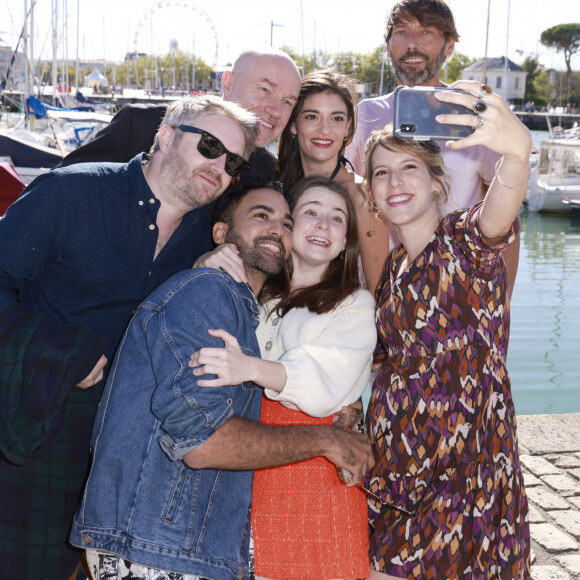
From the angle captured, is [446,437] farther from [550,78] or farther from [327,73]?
[550,78]

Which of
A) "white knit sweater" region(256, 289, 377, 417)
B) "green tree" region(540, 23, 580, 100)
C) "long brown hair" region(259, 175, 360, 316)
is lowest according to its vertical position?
"white knit sweater" region(256, 289, 377, 417)

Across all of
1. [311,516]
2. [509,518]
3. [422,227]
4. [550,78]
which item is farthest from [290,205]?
[550,78]

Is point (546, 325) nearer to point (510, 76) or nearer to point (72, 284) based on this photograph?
point (72, 284)

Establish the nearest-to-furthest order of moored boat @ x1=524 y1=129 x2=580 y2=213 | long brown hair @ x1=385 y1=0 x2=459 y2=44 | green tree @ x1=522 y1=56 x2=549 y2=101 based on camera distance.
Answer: long brown hair @ x1=385 y1=0 x2=459 y2=44, moored boat @ x1=524 y1=129 x2=580 y2=213, green tree @ x1=522 y1=56 x2=549 y2=101

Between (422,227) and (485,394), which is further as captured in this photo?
(422,227)

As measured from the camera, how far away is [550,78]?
87.0 metres

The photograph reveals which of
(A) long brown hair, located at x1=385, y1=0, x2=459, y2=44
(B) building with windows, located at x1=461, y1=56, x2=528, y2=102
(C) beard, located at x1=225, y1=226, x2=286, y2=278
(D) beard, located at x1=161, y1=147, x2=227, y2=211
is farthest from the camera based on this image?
(B) building with windows, located at x1=461, y1=56, x2=528, y2=102

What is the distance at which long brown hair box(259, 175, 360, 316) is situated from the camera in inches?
111

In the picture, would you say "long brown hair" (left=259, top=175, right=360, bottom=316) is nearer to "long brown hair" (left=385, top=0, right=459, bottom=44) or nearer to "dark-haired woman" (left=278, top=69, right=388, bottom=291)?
"dark-haired woman" (left=278, top=69, right=388, bottom=291)

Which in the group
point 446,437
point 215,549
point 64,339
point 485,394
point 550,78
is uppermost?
point 550,78

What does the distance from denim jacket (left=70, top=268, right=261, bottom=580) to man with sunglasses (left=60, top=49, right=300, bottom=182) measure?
117cm

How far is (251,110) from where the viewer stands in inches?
161

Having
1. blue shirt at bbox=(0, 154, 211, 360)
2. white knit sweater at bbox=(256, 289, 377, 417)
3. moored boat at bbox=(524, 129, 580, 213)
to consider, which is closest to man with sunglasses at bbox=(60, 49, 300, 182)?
blue shirt at bbox=(0, 154, 211, 360)

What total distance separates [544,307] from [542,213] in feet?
41.8
